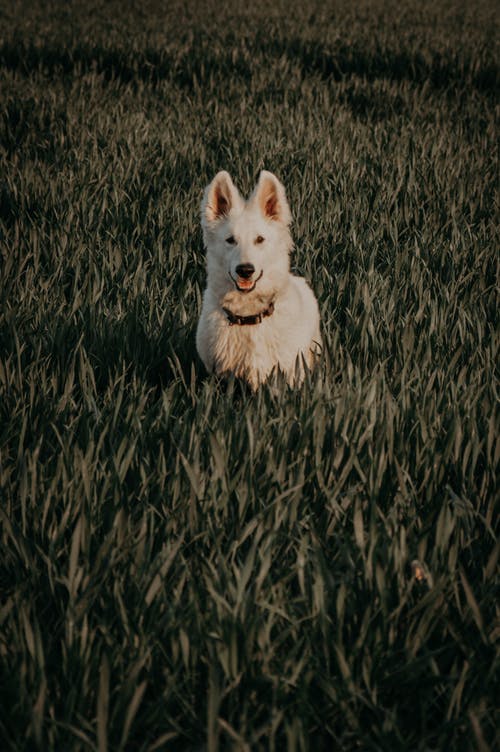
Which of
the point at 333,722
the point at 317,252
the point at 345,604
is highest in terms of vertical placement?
the point at 317,252

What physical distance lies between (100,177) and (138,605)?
4159mm

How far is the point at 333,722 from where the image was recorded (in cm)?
130

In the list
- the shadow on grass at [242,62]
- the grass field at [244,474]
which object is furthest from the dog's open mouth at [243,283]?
the shadow on grass at [242,62]

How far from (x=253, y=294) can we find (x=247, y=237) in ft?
0.82

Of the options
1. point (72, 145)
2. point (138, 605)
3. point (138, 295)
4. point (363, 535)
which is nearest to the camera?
point (138, 605)

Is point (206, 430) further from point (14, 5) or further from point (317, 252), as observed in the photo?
point (14, 5)

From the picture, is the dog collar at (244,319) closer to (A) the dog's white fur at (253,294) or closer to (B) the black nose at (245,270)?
(A) the dog's white fur at (253,294)

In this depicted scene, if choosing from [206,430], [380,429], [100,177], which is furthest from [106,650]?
[100,177]

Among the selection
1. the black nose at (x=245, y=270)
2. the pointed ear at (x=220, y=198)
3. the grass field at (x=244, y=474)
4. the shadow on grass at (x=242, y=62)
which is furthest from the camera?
the shadow on grass at (x=242, y=62)

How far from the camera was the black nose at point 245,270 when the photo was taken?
2604mm

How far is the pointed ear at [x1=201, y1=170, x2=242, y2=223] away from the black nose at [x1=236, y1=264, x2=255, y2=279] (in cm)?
45

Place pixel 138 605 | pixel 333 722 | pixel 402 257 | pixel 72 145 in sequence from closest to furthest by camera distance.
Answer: pixel 333 722 < pixel 138 605 < pixel 402 257 < pixel 72 145

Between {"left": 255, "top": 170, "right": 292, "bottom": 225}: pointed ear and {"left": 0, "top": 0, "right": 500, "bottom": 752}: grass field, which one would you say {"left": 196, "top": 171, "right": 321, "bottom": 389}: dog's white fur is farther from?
{"left": 0, "top": 0, "right": 500, "bottom": 752}: grass field

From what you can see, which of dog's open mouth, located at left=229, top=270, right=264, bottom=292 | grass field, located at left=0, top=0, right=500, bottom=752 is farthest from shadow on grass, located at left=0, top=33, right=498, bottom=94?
dog's open mouth, located at left=229, top=270, right=264, bottom=292
